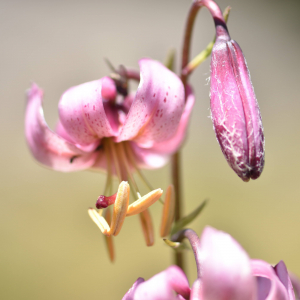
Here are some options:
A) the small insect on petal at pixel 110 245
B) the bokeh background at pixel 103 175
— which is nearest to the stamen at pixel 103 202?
the small insect on petal at pixel 110 245

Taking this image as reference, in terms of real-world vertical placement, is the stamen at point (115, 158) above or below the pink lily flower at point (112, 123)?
below

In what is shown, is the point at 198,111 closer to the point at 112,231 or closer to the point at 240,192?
the point at 240,192

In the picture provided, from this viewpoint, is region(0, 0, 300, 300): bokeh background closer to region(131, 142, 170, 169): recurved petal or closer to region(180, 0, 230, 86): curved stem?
region(131, 142, 170, 169): recurved petal

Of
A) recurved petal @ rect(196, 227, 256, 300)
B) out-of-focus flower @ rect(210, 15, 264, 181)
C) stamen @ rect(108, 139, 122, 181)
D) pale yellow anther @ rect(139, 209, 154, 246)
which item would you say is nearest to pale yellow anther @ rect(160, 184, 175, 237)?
pale yellow anther @ rect(139, 209, 154, 246)

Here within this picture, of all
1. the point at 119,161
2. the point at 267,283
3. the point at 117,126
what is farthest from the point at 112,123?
the point at 267,283

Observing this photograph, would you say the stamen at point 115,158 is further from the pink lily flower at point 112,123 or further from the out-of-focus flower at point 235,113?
the out-of-focus flower at point 235,113

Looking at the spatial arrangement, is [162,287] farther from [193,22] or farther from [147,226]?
[193,22]

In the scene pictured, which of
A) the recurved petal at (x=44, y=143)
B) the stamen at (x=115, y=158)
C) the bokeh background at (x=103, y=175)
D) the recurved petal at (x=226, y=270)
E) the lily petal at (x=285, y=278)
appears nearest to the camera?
the recurved petal at (x=226, y=270)
